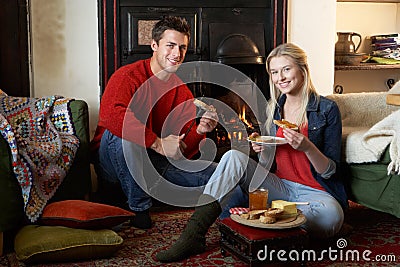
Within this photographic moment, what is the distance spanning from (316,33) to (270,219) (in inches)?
78.7

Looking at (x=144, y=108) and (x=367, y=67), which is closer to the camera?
(x=144, y=108)

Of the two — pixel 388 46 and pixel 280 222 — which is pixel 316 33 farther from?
pixel 280 222

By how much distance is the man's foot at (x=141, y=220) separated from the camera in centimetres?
286

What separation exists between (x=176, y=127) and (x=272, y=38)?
1069mm

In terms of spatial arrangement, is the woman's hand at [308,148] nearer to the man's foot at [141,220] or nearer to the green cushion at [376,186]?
the green cushion at [376,186]

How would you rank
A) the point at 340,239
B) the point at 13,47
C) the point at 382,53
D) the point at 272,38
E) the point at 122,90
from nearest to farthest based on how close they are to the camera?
the point at 340,239 → the point at 122,90 → the point at 13,47 → the point at 272,38 → the point at 382,53

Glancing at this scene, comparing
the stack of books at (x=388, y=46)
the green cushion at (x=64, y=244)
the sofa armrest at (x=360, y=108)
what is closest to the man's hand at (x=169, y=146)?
the green cushion at (x=64, y=244)

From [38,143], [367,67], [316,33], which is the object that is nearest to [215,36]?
[316,33]

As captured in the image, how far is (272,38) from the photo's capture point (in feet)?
12.4

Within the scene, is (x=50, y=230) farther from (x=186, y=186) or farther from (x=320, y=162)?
(x=320, y=162)

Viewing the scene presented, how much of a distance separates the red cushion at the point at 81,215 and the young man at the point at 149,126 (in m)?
0.32

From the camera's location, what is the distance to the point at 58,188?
2.83m

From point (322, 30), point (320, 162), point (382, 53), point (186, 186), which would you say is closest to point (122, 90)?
point (186, 186)

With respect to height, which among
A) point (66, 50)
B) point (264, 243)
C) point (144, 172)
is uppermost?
point (66, 50)
